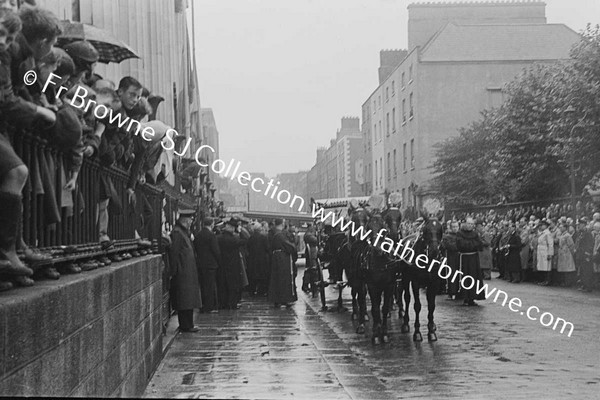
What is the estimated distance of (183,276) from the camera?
12.1 metres

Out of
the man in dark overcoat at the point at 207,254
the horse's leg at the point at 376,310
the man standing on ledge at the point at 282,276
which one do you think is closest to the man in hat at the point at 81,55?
the horse's leg at the point at 376,310

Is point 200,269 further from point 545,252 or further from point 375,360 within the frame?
point 545,252

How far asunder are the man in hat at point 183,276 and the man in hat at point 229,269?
4461mm

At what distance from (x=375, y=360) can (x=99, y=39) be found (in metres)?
5.13

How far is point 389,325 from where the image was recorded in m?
14.3

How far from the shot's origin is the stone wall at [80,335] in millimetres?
3613

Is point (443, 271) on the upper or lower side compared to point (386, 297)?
upper

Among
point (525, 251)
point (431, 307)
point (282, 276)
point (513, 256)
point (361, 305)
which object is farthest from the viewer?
point (513, 256)

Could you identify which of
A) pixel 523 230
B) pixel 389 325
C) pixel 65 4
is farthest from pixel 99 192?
pixel 523 230

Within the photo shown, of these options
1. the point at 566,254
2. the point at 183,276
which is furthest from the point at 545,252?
the point at 183,276

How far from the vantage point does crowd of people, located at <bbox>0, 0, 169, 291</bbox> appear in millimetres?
3967

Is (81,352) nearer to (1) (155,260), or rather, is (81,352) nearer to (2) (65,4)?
(1) (155,260)

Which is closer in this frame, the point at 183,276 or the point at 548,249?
the point at 183,276

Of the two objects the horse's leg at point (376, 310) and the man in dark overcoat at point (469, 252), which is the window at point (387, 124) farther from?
the horse's leg at point (376, 310)
